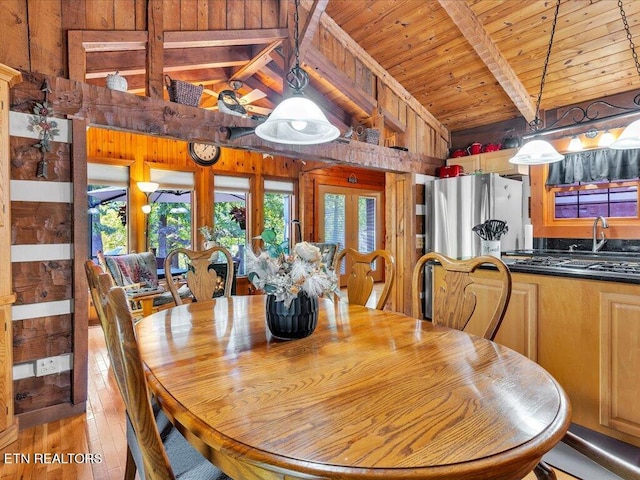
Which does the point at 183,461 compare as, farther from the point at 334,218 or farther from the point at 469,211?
the point at 334,218

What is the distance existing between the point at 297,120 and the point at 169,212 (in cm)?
443

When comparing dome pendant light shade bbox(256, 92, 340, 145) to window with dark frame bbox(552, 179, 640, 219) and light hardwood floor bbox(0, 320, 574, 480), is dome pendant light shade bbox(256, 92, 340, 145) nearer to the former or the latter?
light hardwood floor bbox(0, 320, 574, 480)

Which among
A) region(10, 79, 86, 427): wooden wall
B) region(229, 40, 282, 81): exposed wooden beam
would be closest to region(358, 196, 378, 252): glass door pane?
region(229, 40, 282, 81): exposed wooden beam

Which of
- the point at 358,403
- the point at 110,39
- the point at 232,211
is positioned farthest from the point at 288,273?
the point at 232,211

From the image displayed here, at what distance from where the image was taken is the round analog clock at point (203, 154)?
554cm

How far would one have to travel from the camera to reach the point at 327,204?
738 centimetres

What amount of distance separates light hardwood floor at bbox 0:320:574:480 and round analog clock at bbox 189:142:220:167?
12.5 feet

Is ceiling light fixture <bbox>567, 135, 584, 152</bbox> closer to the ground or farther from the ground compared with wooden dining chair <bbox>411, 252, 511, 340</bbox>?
farther from the ground

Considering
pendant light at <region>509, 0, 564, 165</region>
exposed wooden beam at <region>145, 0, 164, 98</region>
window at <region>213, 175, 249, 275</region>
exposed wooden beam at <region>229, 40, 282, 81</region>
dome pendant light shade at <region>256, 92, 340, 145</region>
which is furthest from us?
window at <region>213, 175, 249, 275</region>

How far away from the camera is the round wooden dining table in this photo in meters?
0.68

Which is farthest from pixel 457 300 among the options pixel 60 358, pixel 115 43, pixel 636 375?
pixel 115 43

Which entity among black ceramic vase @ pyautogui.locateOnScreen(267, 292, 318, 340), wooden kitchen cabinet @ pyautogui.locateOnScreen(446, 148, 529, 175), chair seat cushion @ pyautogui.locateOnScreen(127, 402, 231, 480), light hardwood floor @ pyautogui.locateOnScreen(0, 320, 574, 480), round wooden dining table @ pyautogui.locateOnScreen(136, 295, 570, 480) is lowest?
light hardwood floor @ pyautogui.locateOnScreen(0, 320, 574, 480)

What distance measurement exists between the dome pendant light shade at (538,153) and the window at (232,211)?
4.37m

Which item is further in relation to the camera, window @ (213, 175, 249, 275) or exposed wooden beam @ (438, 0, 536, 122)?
window @ (213, 175, 249, 275)
